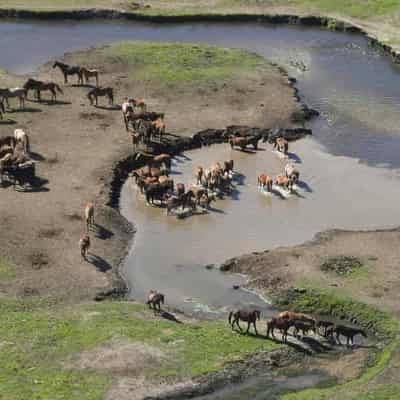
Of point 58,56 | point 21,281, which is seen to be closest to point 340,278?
point 21,281

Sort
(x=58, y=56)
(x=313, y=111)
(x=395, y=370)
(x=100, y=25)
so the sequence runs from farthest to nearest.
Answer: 1. (x=100, y=25)
2. (x=58, y=56)
3. (x=313, y=111)
4. (x=395, y=370)

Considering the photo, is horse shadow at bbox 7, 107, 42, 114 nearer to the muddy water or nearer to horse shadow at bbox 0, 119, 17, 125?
horse shadow at bbox 0, 119, 17, 125

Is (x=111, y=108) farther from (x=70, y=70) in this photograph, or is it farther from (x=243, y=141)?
(x=243, y=141)

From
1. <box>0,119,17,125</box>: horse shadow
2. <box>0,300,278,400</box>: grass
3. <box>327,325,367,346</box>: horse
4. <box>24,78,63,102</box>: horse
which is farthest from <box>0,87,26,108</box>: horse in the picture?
<box>327,325,367,346</box>: horse

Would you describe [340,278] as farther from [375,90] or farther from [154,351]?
[375,90]

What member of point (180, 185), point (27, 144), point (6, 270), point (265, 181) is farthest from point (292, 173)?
point (6, 270)

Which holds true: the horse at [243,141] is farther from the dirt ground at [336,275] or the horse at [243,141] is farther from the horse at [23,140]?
the horse at [23,140]
